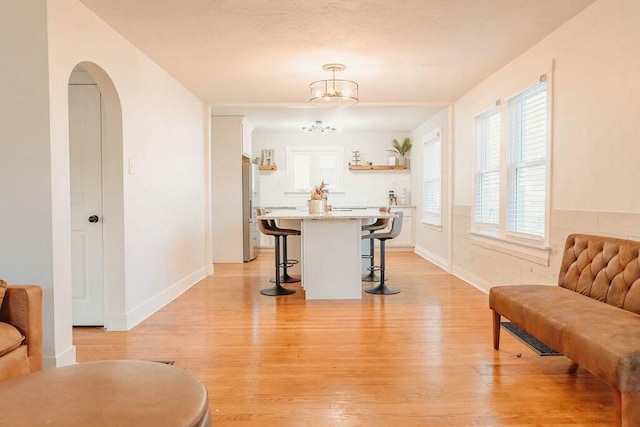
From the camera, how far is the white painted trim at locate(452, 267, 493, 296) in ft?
16.4

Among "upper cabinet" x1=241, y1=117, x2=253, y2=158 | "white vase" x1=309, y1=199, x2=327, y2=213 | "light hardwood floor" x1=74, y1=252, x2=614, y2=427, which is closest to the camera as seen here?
"light hardwood floor" x1=74, y1=252, x2=614, y2=427

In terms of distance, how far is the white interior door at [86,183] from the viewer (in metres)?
3.68

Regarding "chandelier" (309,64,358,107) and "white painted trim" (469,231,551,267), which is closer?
"white painted trim" (469,231,551,267)

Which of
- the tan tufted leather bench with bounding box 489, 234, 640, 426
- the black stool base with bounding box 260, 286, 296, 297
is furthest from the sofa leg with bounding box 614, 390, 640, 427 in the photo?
the black stool base with bounding box 260, 286, 296, 297

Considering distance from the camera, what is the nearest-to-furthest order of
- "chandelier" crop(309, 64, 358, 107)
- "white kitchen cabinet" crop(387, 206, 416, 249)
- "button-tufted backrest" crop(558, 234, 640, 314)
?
"button-tufted backrest" crop(558, 234, 640, 314)
"chandelier" crop(309, 64, 358, 107)
"white kitchen cabinet" crop(387, 206, 416, 249)

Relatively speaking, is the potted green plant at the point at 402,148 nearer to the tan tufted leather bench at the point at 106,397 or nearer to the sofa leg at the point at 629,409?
the sofa leg at the point at 629,409

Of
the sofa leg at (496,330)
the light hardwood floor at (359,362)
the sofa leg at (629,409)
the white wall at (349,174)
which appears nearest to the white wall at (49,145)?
the light hardwood floor at (359,362)

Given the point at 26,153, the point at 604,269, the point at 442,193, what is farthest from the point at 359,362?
the point at 442,193

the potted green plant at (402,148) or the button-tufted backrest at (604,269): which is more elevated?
the potted green plant at (402,148)

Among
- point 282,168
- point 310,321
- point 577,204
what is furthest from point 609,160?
point 282,168

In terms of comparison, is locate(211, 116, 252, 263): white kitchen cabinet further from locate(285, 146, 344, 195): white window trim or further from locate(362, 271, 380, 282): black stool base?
locate(362, 271, 380, 282): black stool base

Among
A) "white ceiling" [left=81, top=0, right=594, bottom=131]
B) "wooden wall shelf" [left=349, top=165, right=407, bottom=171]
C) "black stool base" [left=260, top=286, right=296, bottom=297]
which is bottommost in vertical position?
"black stool base" [left=260, top=286, right=296, bottom=297]

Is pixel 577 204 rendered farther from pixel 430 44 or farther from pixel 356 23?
pixel 356 23

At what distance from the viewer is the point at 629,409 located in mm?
1833
